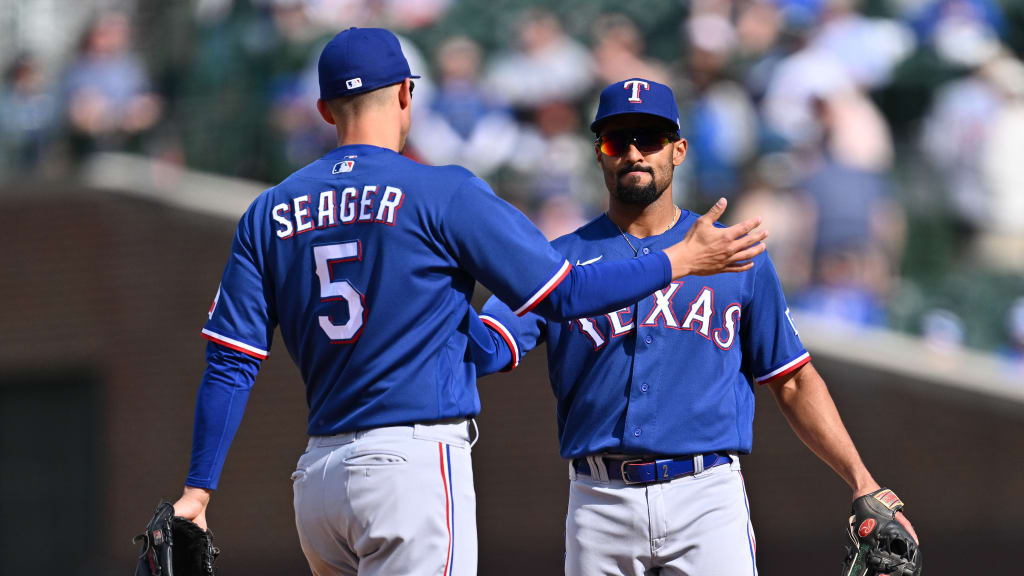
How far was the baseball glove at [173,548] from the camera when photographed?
3.60 meters

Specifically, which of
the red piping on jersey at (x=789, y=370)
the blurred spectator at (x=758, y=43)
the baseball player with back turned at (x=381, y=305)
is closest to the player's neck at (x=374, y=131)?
the baseball player with back turned at (x=381, y=305)

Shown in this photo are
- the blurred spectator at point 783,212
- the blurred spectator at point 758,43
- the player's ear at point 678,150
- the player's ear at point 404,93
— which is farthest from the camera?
the blurred spectator at point 758,43

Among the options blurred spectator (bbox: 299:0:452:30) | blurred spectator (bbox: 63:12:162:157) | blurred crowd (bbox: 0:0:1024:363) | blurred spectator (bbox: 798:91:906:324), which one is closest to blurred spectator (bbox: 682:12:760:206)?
blurred crowd (bbox: 0:0:1024:363)

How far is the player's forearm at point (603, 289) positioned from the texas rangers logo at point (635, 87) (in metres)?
0.81

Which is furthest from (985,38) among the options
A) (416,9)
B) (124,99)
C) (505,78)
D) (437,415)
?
(437,415)

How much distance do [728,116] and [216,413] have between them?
278 inches

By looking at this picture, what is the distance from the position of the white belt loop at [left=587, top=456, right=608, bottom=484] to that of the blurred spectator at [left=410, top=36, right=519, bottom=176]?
21.5 feet

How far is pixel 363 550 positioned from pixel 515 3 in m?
8.92

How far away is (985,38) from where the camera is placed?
10.4m

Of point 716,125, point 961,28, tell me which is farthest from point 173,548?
point 961,28

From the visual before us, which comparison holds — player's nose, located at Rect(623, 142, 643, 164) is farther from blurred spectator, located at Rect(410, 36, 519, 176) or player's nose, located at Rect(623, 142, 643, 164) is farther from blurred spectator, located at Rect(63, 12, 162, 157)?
blurred spectator, located at Rect(63, 12, 162, 157)

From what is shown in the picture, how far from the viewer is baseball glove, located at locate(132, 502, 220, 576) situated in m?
3.60

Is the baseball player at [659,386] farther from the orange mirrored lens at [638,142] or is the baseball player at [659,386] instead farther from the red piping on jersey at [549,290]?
the red piping on jersey at [549,290]

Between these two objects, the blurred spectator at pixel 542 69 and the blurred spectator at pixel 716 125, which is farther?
the blurred spectator at pixel 542 69
